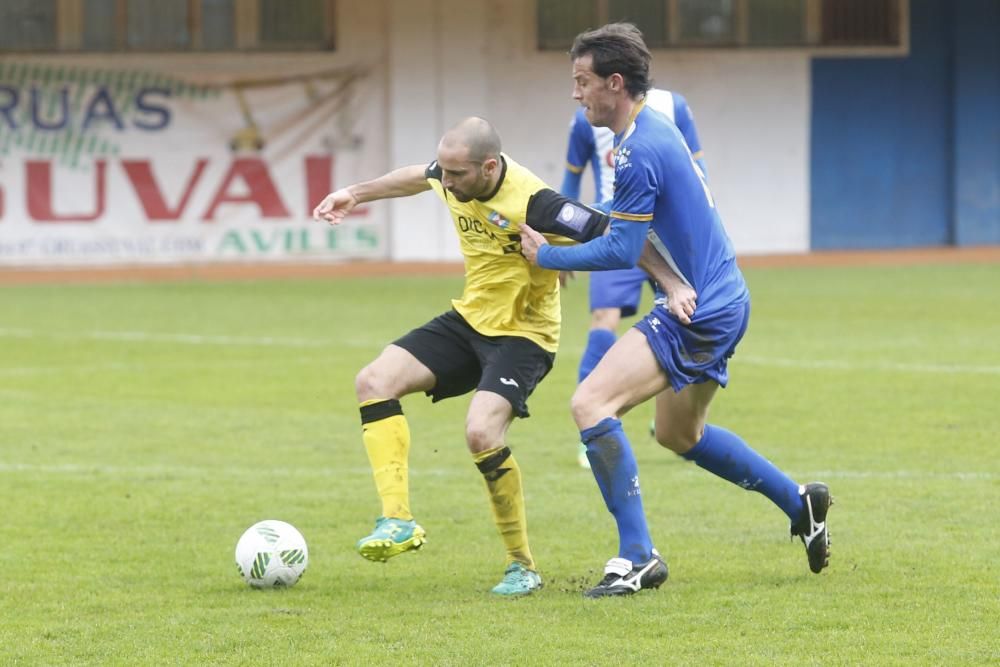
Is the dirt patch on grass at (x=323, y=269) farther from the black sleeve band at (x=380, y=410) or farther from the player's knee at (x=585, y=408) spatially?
the player's knee at (x=585, y=408)

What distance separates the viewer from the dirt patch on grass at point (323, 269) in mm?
23266

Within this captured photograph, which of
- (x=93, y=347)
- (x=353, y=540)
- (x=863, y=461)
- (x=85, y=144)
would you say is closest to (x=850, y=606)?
(x=353, y=540)

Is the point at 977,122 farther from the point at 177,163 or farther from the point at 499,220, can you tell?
the point at 499,220

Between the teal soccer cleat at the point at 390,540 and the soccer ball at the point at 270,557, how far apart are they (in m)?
0.43

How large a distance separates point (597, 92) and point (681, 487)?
9.57 feet

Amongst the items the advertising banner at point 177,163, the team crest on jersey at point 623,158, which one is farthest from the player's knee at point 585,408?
the advertising banner at point 177,163

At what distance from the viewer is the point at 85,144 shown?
24250 mm

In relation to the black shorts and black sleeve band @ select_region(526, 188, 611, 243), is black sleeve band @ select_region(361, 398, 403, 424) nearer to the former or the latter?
the black shorts

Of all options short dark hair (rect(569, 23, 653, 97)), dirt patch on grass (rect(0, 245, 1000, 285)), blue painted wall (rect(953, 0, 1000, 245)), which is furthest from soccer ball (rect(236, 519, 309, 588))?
blue painted wall (rect(953, 0, 1000, 245))

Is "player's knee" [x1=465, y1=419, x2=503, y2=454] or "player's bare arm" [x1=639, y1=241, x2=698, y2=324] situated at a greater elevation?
"player's bare arm" [x1=639, y1=241, x2=698, y2=324]

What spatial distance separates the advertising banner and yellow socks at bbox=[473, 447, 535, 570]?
18839mm

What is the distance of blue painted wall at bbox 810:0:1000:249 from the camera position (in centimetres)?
2722

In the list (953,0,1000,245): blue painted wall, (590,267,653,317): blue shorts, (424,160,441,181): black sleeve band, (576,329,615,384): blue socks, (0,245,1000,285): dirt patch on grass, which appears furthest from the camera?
(953,0,1000,245): blue painted wall

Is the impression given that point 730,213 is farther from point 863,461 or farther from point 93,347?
point 863,461
